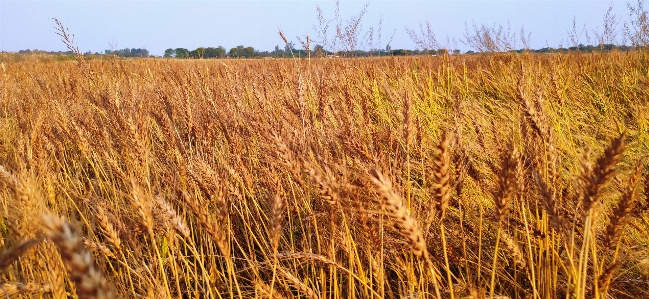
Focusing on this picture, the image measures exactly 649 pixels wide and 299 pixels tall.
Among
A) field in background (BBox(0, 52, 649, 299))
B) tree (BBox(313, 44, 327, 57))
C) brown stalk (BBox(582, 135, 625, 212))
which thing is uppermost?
tree (BBox(313, 44, 327, 57))

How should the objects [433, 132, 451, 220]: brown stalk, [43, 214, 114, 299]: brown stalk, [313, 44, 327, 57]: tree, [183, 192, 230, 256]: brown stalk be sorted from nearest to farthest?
[43, 214, 114, 299]: brown stalk, [433, 132, 451, 220]: brown stalk, [183, 192, 230, 256]: brown stalk, [313, 44, 327, 57]: tree

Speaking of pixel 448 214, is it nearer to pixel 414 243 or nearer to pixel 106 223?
pixel 414 243

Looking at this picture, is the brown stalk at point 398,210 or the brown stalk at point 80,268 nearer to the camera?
the brown stalk at point 80,268

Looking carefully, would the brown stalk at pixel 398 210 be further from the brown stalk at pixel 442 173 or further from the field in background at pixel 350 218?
the brown stalk at pixel 442 173

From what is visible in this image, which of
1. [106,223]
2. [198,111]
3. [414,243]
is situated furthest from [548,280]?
[198,111]

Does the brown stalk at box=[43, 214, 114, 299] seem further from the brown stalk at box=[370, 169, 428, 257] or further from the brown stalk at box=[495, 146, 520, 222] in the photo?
the brown stalk at box=[495, 146, 520, 222]

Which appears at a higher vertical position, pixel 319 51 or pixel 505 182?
pixel 319 51

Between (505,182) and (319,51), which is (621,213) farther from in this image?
(319,51)

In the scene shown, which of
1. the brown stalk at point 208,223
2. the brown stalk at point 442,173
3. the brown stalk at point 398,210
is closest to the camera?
the brown stalk at point 398,210

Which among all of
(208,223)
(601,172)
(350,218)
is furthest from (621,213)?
(208,223)

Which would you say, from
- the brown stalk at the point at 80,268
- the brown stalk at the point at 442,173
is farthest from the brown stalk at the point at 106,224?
the brown stalk at the point at 442,173

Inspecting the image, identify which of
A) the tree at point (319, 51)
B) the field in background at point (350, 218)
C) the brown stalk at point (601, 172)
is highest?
the tree at point (319, 51)

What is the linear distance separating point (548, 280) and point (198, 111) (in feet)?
6.24

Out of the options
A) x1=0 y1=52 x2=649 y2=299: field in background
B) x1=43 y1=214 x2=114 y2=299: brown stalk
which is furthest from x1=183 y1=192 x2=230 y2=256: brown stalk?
x1=43 y1=214 x2=114 y2=299: brown stalk
